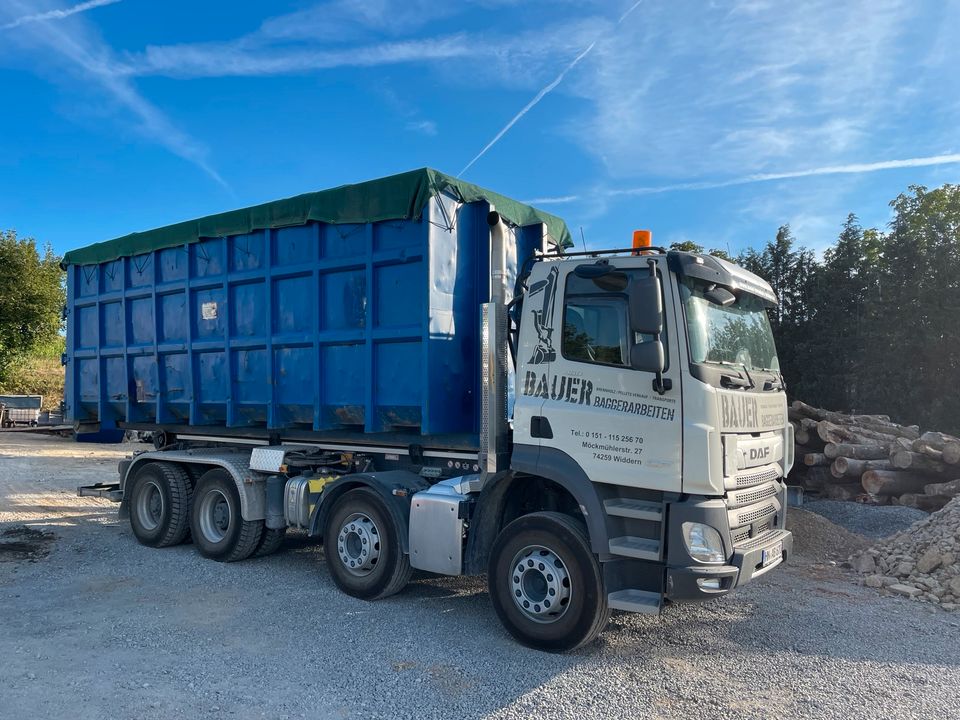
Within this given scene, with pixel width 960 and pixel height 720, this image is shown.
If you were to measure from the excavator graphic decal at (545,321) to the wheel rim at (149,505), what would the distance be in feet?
18.0

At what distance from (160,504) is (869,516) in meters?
9.17

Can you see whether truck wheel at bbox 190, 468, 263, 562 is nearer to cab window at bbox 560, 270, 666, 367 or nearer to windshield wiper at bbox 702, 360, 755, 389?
cab window at bbox 560, 270, 666, 367

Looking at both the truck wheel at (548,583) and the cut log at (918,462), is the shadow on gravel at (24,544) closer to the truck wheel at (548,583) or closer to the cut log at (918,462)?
the truck wheel at (548,583)

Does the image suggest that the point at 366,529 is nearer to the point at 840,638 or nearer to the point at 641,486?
the point at 641,486

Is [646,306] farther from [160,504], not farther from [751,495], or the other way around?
[160,504]

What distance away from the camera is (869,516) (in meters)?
9.74

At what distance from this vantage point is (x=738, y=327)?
532 cm

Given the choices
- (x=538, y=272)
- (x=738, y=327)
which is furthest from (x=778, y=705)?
(x=538, y=272)

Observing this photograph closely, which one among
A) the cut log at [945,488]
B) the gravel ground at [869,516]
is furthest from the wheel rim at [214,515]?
the cut log at [945,488]

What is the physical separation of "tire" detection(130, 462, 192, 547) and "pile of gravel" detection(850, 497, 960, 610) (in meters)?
7.33

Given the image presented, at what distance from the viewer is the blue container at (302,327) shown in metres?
6.15

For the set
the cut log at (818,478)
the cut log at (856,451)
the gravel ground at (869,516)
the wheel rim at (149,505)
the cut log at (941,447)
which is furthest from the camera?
the cut log at (818,478)

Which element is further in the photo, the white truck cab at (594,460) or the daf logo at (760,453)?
the daf logo at (760,453)

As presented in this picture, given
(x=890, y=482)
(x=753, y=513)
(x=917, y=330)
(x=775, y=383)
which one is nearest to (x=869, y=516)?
(x=890, y=482)
